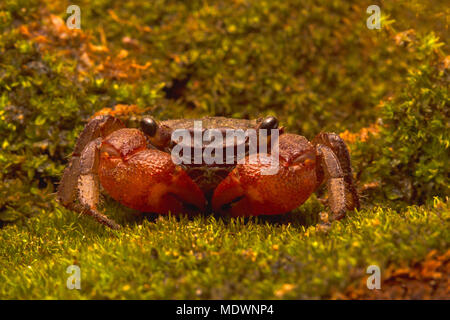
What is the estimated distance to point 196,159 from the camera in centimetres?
346

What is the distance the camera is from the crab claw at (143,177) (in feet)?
11.1

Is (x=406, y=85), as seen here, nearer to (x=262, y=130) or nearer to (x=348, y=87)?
(x=348, y=87)

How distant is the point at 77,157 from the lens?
3.97 metres

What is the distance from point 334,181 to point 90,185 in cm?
178

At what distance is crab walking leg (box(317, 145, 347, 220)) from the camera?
333 cm

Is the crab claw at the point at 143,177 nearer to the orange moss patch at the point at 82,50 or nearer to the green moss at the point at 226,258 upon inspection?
the green moss at the point at 226,258

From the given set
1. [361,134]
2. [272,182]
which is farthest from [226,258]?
[361,134]

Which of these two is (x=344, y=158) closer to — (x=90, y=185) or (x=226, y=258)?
(x=226, y=258)

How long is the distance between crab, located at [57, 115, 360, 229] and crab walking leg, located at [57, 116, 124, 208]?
0.10ft

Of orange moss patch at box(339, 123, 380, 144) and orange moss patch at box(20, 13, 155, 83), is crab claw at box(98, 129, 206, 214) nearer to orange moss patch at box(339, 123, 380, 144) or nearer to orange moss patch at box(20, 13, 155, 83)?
orange moss patch at box(20, 13, 155, 83)

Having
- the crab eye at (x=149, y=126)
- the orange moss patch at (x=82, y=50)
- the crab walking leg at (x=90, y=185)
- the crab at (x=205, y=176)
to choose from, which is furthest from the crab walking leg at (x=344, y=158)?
the orange moss patch at (x=82, y=50)
